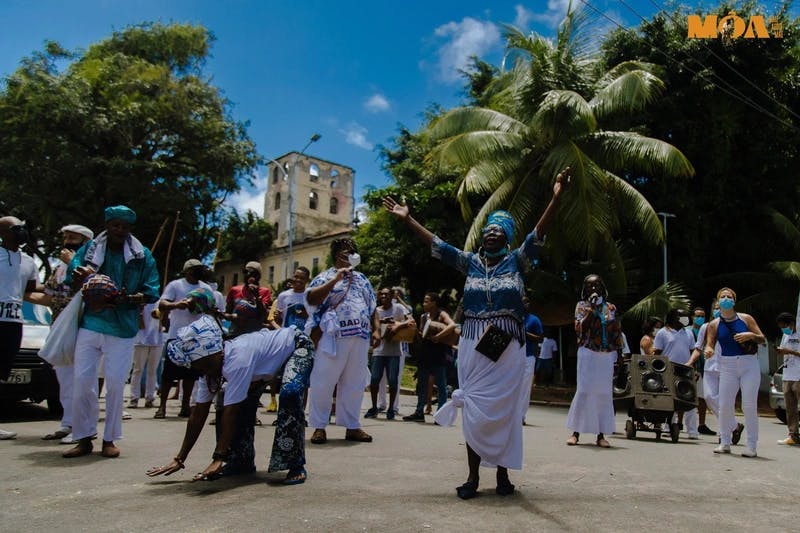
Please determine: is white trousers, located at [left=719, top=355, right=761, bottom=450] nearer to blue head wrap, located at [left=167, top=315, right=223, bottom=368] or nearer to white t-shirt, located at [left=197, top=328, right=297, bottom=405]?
white t-shirt, located at [left=197, top=328, right=297, bottom=405]

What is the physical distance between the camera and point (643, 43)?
2366 centimetres

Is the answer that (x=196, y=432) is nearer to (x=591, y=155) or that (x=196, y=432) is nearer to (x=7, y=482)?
(x=7, y=482)

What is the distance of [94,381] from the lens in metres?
5.79

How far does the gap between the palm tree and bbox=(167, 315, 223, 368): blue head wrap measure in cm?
1490

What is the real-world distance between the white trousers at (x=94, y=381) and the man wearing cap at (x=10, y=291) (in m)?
1.30

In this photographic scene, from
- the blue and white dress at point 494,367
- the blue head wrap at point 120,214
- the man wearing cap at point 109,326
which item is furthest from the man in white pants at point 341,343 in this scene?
the blue and white dress at point 494,367

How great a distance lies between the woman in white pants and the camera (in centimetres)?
789

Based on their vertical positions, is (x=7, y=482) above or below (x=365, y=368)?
below

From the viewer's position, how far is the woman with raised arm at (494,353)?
4.71 meters

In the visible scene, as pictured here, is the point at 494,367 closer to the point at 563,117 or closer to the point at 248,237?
the point at 563,117

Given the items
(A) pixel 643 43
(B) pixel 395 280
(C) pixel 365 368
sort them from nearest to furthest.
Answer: (C) pixel 365 368 → (A) pixel 643 43 → (B) pixel 395 280

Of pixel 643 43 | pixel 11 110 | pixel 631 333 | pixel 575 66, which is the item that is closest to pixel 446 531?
pixel 575 66

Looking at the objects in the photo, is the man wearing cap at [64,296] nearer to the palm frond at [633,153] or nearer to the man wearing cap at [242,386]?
the man wearing cap at [242,386]

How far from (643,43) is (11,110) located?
2543cm
